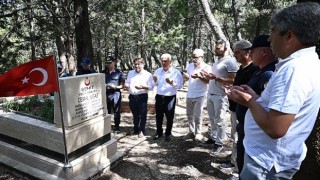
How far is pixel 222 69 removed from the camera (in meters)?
5.34

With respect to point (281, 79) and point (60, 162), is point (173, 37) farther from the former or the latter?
point (281, 79)

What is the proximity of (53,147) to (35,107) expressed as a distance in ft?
4.73

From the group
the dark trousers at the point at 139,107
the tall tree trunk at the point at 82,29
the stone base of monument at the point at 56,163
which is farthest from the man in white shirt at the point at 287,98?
the tall tree trunk at the point at 82,29

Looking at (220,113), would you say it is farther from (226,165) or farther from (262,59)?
(262,59)

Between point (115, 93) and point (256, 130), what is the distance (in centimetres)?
529

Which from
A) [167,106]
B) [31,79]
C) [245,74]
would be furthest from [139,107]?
[245,74]

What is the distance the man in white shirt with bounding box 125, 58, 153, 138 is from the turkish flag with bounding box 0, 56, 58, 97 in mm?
2700

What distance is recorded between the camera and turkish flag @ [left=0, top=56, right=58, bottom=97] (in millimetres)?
4062

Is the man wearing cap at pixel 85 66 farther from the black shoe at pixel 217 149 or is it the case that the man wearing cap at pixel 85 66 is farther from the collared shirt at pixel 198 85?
the black shoe at pixel 217 149

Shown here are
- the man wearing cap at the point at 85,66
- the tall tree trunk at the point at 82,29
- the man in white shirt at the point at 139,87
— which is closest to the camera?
the man wearing cap at the point at 85,66

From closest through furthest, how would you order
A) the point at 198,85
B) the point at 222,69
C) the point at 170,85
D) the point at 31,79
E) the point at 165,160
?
1. the point at 31,79
2. the point at 222,69
3. the point at 165,160
4. the point at 198,85
5. the point at 170,85

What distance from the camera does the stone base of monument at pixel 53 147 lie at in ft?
14.6

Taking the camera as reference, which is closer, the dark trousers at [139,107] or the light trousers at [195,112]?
the light trousers at [195,112]

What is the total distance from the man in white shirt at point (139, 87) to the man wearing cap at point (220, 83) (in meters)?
1.65
